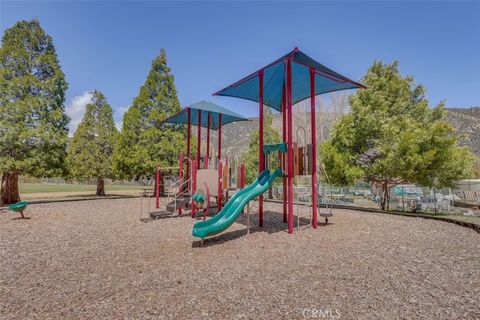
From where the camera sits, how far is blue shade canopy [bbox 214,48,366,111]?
805 centimetres

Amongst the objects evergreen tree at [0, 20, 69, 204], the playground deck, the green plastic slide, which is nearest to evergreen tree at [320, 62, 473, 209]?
the playground deck

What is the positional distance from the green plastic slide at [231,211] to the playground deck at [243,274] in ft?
1.23

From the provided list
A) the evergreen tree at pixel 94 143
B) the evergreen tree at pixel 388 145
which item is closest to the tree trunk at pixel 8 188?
the evergreen tree at pixel 94 143

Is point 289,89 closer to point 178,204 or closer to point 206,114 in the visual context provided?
point 178,204

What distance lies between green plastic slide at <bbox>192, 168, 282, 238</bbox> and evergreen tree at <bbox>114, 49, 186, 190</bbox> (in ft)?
46.3

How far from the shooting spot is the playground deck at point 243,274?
3.40 m

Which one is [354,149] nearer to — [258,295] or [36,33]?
[258,295]

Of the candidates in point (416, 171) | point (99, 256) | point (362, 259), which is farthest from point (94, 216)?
point (416, 171)

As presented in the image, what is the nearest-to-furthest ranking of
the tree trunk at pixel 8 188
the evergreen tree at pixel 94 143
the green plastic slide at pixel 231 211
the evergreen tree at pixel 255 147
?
1. the green plastic slide at pixel 231 211
2. the tree trunk at pixel 8 188
3. the evergreen tree at pixel 94 143
4. the evergreen tree at pixel 255 147

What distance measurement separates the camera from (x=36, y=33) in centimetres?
1647

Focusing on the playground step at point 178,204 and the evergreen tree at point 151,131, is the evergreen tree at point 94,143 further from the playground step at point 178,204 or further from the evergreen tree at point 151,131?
the playground step at point 178,204

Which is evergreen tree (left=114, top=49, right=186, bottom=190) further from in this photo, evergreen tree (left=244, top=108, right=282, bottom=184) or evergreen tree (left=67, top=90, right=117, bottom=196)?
Answer: evergreen tree (left=244, top=108, right=282, bottom=184)

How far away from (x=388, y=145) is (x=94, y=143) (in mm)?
23213

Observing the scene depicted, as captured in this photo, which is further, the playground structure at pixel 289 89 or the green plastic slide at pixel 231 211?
the playground structure at pixel 289 89
